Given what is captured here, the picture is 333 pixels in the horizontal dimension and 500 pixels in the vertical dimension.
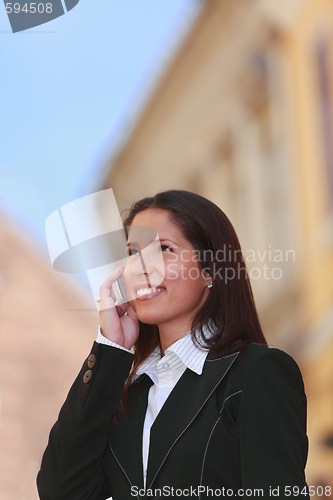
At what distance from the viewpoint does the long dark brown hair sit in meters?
1.26

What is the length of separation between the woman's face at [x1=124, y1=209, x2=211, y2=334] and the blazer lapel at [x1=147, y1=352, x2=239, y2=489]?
0.16 m

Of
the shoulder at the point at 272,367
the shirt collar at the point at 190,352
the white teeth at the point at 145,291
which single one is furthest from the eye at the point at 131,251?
the shoulder at the point at 272,367

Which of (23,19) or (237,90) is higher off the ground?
(23,19)

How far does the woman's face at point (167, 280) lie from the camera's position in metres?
1.26

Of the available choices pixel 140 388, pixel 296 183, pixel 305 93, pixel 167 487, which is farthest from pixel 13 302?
pixel 305 93

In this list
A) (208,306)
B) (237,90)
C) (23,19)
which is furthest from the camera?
(237,90)

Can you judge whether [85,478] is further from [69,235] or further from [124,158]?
[124,158]

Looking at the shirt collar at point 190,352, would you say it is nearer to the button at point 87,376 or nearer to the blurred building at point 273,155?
the button at point 87,376

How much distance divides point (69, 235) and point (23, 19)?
3.18 feet

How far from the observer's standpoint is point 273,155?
327cm

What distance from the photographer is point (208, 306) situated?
130 centimetres

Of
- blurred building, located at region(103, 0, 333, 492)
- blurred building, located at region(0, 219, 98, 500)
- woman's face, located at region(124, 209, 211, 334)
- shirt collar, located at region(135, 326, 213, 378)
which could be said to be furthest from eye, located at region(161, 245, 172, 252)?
blurred building, located at region(103, 0, 333, 492)

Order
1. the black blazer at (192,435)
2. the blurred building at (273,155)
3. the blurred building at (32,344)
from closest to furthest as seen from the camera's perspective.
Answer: the black blazer at (192,435), the blurred building at (32,344), the blurred building at (273,155)

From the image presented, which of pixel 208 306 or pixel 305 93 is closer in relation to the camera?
pixel 208 306
